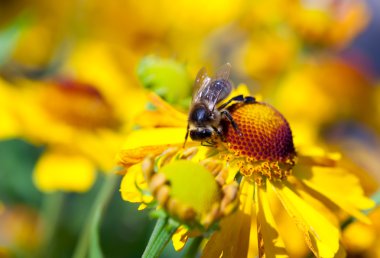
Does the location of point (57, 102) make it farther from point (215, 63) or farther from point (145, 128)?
point (215, 63)

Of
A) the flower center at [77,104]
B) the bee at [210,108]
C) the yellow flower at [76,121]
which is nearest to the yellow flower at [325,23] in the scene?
the yellow flower at [76,121]

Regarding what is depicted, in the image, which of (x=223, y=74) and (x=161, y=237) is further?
(x=223, y=74)

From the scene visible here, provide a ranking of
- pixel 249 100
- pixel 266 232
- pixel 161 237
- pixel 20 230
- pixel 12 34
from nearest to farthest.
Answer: pixel 161 237 < pixel 266 232 < pixel 249 100 < pixel 12 34 < pixel 20 230

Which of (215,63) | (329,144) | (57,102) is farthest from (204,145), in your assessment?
(215,63)

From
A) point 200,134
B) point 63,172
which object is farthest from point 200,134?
point 63,172

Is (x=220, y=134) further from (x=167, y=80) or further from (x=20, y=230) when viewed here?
(x=20, y=230)

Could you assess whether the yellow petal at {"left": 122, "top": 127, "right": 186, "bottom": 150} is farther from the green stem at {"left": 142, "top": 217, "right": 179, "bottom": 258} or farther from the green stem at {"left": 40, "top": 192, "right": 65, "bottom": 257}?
the green stem at {"left": 40, "top": 192, "right": 65, "bottom": 257}

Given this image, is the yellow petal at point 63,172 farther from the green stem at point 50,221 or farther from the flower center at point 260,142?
the flower center at point 260,142

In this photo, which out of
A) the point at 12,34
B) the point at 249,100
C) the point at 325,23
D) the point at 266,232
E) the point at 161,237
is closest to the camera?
the point at 161,237
